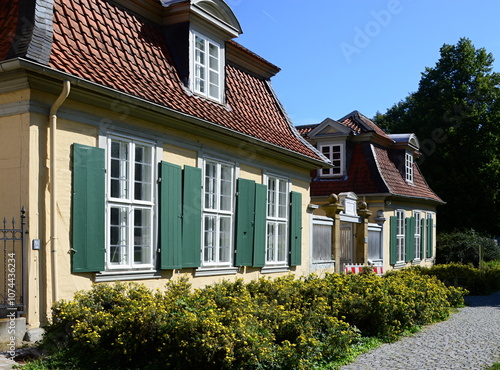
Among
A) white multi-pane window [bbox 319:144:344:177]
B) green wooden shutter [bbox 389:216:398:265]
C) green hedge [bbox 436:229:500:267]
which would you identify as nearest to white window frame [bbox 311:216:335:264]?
green wooden shutter [bbox 389:216:398:265]

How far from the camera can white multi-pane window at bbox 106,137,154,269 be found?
29.3ft

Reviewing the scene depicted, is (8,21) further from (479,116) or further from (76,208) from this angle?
(479,116)

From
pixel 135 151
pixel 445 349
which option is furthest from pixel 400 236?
pixel 135 151

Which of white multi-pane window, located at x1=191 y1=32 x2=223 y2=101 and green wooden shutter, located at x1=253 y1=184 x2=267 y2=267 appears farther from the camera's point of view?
green wooden shutter, located at x1=253 y1=184 x2=267 y2=267

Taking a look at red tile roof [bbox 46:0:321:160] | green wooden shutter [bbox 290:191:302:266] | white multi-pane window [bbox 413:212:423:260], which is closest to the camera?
red tile roof [bbox 46:0:321:160]

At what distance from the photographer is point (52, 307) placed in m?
7.64

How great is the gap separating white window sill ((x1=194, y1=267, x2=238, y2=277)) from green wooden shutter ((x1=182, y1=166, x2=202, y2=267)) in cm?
21

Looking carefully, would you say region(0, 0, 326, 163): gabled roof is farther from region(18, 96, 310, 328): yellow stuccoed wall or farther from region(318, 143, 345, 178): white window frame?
region(318, 143, 345, 178): white window frame

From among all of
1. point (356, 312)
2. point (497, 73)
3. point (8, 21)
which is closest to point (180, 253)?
point (356, 312)

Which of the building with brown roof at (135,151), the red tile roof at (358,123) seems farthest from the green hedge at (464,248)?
the building with brown roof at (135,151)

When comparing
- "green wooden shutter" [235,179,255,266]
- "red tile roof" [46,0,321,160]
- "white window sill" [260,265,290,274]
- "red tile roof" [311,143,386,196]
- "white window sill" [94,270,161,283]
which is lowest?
"white window sill" [260,265,290,274]

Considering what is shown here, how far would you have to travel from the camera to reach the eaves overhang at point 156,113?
296 inches

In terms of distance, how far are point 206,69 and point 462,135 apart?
24.7 meters

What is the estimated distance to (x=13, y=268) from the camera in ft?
25.2
